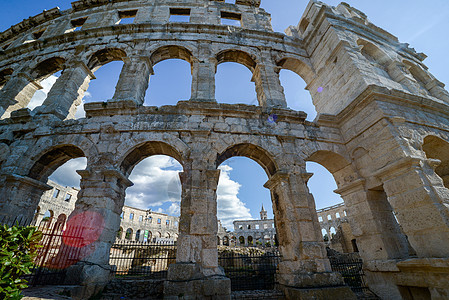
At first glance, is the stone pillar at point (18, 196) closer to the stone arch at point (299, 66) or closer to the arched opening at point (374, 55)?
the stone arch at point (299, 66)

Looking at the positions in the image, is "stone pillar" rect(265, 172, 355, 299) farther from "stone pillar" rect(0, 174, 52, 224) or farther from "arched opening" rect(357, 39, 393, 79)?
"stone pillar" rect(0, 174, 52, 224)

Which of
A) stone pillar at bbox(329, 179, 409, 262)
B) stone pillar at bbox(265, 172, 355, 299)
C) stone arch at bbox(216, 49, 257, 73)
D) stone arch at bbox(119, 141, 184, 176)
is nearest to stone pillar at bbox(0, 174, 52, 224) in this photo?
stone arch at bbox(119, 141, 184, 176)

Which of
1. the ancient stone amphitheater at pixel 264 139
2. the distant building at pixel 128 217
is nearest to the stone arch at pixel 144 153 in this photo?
the ancient stone amphitheater at pixel 264 139

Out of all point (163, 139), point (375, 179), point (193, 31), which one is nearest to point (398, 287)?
point (375, 179)

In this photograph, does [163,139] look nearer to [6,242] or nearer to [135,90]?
[135,90]

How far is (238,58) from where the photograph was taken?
9312mm

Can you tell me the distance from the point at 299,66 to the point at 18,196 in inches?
461

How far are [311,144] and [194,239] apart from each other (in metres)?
4.71

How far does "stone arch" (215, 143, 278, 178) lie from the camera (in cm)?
634

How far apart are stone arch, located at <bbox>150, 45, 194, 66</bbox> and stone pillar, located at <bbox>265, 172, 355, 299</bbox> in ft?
21.7

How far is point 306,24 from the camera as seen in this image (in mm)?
11070

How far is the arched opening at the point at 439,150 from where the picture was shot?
6707 mm

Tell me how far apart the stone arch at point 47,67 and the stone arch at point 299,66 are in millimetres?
10076

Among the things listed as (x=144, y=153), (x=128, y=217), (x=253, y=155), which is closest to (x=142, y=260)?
(x=144, y=153)
